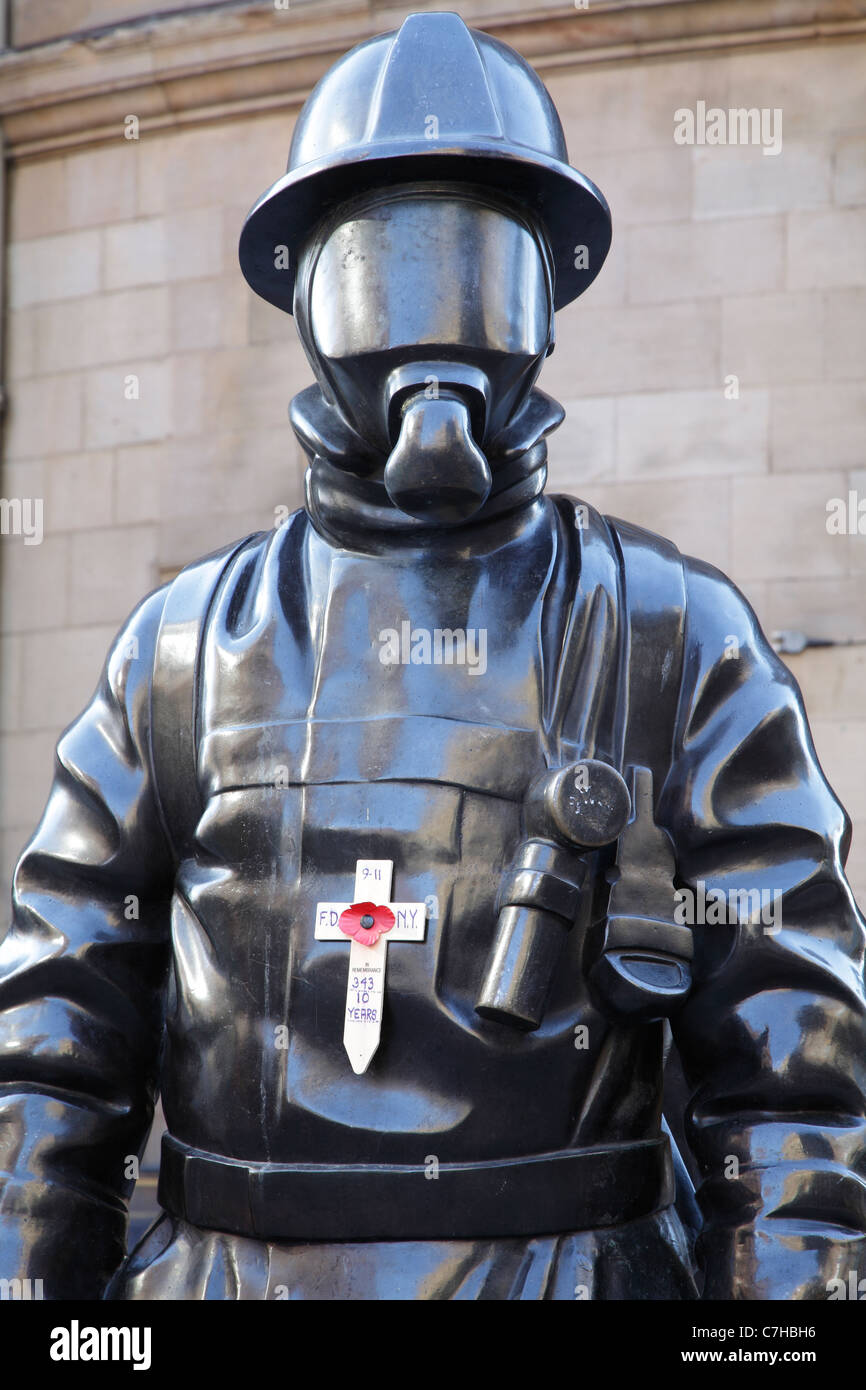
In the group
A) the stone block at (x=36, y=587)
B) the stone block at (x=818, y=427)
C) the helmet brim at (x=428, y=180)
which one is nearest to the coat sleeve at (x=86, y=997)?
the helmet brim at (x=428, y=180)

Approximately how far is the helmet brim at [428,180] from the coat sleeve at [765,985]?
2.12 ft

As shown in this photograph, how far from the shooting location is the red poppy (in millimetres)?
2660

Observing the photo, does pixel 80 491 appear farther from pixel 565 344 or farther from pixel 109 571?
pixel 565 344

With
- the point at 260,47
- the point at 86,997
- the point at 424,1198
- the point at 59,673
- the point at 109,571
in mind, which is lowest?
the point at 424,1198

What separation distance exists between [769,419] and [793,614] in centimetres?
91

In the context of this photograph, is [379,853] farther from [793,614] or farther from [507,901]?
[793,614]

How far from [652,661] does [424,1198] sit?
86cm

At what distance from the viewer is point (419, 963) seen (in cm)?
265

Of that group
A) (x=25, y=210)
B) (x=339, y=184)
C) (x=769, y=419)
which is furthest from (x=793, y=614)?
(x=339, y=184)

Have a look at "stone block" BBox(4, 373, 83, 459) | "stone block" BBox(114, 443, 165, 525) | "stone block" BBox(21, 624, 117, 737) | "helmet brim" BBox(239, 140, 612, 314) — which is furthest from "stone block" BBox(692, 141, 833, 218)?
"helmet brim" BBox(239, 140, 612, 314)

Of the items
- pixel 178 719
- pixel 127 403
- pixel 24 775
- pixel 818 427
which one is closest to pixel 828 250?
pixel 818 427

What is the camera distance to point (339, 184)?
288 centimetres

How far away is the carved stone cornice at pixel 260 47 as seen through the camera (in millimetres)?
8812

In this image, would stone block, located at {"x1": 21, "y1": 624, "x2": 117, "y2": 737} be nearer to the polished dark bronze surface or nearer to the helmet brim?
the helmet brim
